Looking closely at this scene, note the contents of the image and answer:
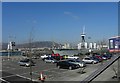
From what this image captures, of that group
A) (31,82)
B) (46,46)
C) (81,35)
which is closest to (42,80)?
(31,82)

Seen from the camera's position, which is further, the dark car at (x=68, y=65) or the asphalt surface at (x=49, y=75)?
the dark car at (x=68, y=65)

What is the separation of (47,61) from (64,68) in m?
10.1

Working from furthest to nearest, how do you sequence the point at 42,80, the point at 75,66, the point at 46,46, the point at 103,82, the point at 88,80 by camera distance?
the point at 46,46, the point at 75,66, the point at 42,80, the point at 103,82, the point at 88,80

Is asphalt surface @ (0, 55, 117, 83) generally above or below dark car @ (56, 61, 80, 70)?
below

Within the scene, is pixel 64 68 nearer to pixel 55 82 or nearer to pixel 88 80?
pixel 55 82

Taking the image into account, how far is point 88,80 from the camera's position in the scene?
177 cm

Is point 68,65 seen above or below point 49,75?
above

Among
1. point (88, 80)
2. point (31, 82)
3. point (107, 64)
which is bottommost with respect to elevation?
point (31, 82)

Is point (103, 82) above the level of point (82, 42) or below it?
below

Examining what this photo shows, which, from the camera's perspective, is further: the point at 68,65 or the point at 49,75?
the point at 68,65

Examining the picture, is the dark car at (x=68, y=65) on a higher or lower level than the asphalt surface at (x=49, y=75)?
higher

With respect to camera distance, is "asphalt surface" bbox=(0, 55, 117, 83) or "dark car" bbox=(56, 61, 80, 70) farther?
"dark car" bbox=(56, 61, 80, 70)

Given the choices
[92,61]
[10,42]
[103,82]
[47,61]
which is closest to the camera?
[103,82]

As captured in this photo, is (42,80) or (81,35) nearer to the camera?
(42,80)
